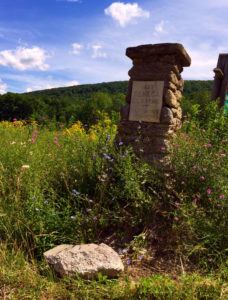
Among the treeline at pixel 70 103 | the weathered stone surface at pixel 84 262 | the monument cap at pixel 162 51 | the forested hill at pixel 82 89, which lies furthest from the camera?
the forested hill at pixel 82 89

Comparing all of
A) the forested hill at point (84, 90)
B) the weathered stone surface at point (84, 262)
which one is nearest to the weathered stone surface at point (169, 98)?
the weathered stone surface at point (84, 262)

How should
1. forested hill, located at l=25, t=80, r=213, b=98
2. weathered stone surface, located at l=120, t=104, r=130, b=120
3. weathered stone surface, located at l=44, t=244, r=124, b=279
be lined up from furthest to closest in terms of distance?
1. forested hill, located at l=25, t=80, r=213, b=98
2. weathered stone surface, located at l=120, t=104, r=130, b=120
3. weathered stone surface, located at l=44, t=244, r=124, b=279

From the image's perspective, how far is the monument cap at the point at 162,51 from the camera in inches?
148

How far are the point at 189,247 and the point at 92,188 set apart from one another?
157 cm

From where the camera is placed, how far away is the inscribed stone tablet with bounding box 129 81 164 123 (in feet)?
12.8

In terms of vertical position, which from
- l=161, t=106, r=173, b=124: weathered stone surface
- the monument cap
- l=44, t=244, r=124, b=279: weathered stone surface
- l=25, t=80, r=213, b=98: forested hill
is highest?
l=25, t=80, r=213, b=98: forested hill

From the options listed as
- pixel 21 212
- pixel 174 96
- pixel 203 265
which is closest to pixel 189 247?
pixel 203 265

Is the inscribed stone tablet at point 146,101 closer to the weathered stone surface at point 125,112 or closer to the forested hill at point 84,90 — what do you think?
the weathered stone surface at point 125,112

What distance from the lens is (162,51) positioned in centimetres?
386

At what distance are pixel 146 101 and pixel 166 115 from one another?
17.4 inches

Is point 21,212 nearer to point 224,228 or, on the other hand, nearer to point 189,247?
point 189,247

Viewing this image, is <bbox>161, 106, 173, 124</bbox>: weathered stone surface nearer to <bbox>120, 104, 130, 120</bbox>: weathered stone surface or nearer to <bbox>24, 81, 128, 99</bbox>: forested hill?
<bbox>120, 104, 130, 120</bbox>: weathered stone surface

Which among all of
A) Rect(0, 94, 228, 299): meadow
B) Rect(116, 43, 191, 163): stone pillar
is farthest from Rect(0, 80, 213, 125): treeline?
Rect(0, 94, 228, 299): meadow

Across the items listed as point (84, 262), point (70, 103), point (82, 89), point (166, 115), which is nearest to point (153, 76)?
point (166, 115)
